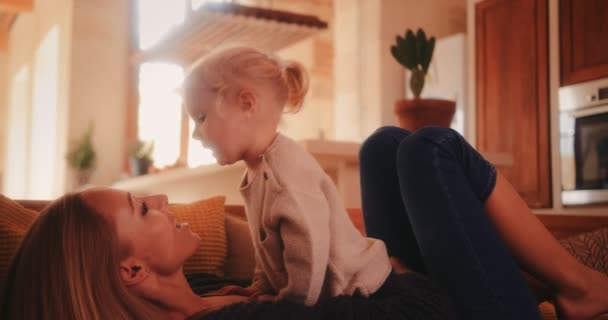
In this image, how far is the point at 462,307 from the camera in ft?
3.50

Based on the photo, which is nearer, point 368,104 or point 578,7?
point 578,7

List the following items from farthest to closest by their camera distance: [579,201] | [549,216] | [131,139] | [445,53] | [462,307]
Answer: [131,139] → [445,53] → [579,201] → [549,216] → [462,307]

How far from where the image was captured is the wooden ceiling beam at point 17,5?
7.00 m

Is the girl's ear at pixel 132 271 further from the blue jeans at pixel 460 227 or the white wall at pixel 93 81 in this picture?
the white wall at pixel 93 81

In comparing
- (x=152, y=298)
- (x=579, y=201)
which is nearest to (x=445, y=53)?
(x=579, y=201)

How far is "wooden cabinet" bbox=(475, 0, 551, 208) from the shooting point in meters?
3.49

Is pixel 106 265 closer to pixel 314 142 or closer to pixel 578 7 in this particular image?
pixel 314 142

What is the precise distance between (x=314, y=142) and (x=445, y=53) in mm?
2421

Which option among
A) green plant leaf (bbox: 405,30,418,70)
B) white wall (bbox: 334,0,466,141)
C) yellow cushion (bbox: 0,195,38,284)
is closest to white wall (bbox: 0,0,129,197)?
white wall (bbox: 334,0,466,141)

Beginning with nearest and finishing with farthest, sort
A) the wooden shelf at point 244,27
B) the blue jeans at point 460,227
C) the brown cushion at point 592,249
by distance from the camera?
1. the blue jeans at point 460,227
2. the brown cushion at point 592,249
3. the wooden shelf at point 244,27

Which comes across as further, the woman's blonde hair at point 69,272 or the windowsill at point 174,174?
the windowsill at point 174,174

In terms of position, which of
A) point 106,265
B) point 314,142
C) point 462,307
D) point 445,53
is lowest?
point 462,307

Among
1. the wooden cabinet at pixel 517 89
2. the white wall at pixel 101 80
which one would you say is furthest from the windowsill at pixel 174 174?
the wooden cabinet at pixel 517 89

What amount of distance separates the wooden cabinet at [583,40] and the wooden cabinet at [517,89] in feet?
0.41
